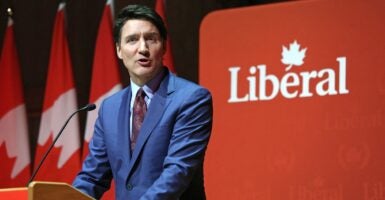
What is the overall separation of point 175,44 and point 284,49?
144 cm

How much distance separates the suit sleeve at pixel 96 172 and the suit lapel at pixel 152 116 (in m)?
0.21

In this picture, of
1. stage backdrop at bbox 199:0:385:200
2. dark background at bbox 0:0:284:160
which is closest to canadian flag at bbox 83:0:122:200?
dark background at bbox 0:0:284:160

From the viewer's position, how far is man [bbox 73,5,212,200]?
237cm

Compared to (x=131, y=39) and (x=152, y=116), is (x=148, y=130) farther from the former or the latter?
(x=131, y=39)

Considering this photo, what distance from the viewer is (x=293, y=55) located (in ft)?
13.3

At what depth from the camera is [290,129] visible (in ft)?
13.1

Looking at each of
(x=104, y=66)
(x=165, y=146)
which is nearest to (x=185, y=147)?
(x=165, y=146)

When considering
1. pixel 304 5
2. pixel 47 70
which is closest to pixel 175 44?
pixel 47 70

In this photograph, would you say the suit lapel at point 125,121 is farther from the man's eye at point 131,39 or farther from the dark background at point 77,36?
the dark background at point 77,36

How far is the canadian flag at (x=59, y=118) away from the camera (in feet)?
16.6

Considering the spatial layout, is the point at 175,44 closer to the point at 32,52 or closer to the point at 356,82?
the point at 32,52

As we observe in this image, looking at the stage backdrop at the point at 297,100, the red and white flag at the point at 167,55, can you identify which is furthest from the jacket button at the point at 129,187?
the red and white flag at the point at 167,55

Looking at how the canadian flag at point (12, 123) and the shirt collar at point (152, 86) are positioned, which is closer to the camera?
the shirt collar at point (152, 86)

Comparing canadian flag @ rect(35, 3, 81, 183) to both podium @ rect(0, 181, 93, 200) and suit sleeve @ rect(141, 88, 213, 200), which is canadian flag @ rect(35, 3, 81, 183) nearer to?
suit sleeve @ rect(141, 88, 213, 200)
